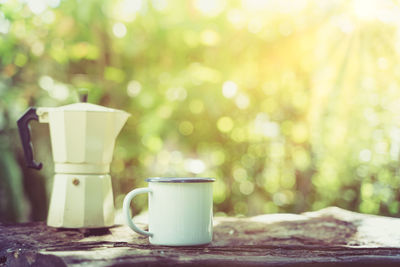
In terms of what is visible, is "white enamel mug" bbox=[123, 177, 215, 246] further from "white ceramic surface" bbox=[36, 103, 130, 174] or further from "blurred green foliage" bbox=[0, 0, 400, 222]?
"blurred green foliage" bbox=[0, 0, 400, 222]

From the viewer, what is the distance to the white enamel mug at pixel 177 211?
95 cm

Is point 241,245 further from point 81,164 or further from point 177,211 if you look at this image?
point 81,164

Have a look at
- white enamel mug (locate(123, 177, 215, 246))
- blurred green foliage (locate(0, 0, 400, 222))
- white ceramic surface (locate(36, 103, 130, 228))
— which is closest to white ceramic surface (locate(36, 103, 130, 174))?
white ceramic surface (locate(36, 103, 130, 228))

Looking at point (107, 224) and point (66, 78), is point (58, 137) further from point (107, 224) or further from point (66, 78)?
point (66, 78)

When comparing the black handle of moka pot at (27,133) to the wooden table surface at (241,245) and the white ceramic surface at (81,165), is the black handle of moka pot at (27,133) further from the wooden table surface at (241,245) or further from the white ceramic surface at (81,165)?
the wooden table surface at (241,245)

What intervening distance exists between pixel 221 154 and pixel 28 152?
88.2 inches

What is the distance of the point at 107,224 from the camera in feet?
4.06

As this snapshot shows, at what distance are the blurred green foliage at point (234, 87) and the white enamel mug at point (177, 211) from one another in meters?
1.82

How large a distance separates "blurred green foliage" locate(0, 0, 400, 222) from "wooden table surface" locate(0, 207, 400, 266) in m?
1.52

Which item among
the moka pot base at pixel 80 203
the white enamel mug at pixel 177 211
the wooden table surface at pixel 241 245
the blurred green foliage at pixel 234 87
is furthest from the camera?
the blurred green foliage at pixel 234 87

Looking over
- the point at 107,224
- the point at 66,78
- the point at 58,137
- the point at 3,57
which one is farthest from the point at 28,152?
the point at 66,78

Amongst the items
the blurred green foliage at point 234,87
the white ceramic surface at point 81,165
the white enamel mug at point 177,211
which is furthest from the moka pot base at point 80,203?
the blurred green foliage at point 234,87

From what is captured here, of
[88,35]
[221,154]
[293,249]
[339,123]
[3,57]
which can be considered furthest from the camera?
[221,154]

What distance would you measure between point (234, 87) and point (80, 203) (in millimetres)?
1839
